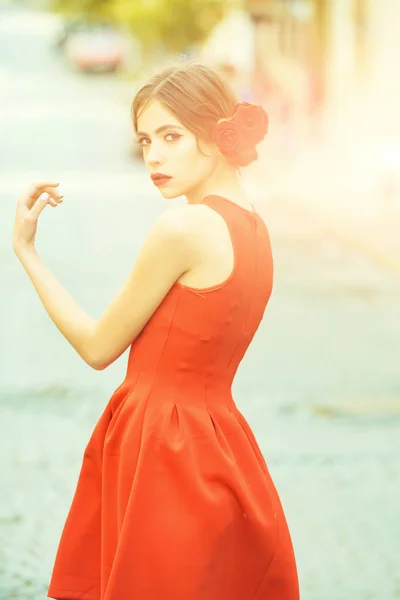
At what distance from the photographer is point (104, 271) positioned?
12.0 meters

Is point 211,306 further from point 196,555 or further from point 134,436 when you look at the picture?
point 196,555

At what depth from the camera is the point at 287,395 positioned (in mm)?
7488

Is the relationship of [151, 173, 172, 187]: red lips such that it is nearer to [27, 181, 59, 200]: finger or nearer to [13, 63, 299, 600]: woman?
[13, 63, 299, 600]: woman

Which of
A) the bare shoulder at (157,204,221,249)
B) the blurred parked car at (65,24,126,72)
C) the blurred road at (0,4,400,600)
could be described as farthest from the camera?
the blurred parked car at (65,24,126,72)

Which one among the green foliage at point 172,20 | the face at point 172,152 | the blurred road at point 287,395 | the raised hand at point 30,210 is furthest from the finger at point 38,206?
the green foliage at point 172,20

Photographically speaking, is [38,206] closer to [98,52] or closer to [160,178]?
[160,178]

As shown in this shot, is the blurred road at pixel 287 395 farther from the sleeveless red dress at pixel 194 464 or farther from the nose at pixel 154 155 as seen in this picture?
the nose at pixel 154 155

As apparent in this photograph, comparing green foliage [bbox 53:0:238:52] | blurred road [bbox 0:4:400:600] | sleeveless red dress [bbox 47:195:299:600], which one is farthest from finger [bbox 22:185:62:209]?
green foliage [bbox 53:0:238:52]

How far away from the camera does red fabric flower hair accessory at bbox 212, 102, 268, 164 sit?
2781 mm

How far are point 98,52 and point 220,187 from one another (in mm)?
51840

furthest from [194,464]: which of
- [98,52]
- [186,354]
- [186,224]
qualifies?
[98,52]

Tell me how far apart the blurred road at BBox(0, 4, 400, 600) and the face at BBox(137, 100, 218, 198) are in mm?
2092

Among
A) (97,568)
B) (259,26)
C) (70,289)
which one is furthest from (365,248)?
(259,26)

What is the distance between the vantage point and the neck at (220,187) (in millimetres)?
2862
